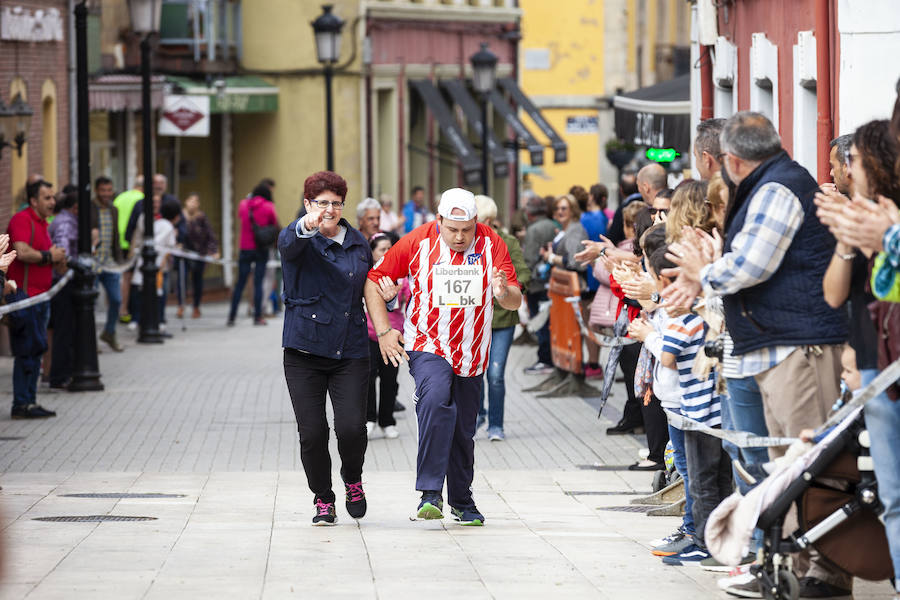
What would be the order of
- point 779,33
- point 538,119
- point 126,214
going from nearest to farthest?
point 779,33
point 126,214
point 538,119

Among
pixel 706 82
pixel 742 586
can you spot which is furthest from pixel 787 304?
pixel 706 82

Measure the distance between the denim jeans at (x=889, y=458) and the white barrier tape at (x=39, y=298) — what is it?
8221mm

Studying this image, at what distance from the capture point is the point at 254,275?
1044 inches

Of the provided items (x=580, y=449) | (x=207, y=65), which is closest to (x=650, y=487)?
(x=580, y=449)

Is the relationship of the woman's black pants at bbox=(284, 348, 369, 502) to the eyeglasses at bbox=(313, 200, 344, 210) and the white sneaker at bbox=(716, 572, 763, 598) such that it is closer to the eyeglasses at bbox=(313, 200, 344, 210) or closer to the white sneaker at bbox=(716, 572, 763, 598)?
the eyeglasses at bbox=(313, 200, 344, 210)

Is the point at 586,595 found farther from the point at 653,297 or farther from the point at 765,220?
the point at 653,297

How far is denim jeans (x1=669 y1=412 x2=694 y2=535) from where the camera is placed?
8.79 meters

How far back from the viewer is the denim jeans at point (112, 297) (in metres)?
21.5

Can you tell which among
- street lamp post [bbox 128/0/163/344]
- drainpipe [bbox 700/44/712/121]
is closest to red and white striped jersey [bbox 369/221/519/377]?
drainpipe [bbox 700/44/712/121]

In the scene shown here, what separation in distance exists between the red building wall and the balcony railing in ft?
59.7

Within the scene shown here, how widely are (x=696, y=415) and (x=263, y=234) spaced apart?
1747 centimetres

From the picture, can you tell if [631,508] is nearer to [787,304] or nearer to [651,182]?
[651,182]

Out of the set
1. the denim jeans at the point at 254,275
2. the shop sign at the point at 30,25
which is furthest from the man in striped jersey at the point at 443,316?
the denim jeans at the point at 254,275

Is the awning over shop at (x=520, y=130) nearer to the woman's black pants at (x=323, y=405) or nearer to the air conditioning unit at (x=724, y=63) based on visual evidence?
the air conditioning unit at (x=724, y=63)
